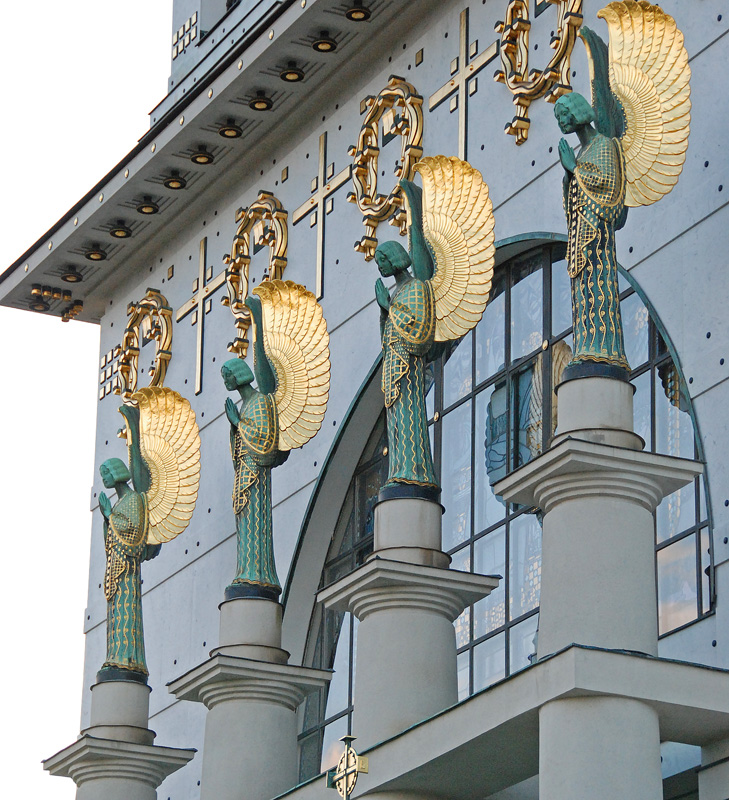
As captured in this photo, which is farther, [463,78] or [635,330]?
[463,78]

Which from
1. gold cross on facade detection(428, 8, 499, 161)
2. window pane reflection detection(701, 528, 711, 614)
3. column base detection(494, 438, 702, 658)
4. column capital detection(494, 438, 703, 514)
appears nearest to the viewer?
column base detection(494, 438, 702, 658)

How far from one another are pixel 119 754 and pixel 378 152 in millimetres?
6060

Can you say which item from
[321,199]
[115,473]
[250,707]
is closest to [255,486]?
[250,707]

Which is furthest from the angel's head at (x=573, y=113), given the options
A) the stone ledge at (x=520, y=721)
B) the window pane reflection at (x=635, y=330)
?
the stone ledge at (x=520, y=721)

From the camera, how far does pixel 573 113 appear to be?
46.2ft

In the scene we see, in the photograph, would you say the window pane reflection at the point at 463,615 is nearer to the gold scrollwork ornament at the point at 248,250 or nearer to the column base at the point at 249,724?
the column base at the point at 249,724

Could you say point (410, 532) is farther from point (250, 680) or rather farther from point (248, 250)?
point (248, 250)

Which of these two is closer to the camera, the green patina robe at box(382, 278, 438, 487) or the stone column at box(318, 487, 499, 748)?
the stone column at box(318, 487, 499, 748)

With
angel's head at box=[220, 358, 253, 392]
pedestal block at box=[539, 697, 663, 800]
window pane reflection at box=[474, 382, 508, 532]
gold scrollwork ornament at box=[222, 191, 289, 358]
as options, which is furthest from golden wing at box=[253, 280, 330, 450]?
pedestal block at box=[539, 697, 663, 800]

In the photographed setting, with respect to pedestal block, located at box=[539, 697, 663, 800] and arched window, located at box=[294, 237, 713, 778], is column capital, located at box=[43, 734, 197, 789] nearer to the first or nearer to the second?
arched window, located at box=[294, 237, 713, 778]

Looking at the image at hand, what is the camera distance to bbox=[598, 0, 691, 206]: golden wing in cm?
1441

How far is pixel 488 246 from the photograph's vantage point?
15.9 m

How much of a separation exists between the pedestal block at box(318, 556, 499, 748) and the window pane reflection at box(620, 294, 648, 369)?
2.45 meters

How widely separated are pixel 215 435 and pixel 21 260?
4.73 m
